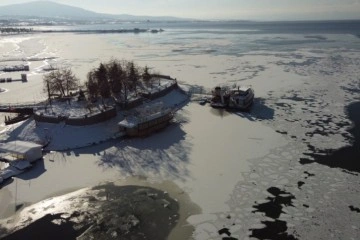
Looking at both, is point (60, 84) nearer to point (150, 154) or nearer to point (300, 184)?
point (150, 154)

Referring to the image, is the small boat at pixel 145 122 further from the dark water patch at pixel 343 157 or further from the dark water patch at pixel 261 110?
the dark water patch at pixel 343 157

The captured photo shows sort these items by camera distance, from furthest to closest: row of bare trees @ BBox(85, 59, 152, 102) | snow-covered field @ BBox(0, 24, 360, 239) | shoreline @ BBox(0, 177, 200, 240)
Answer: row of bare trees @ BBox(85, 59, 152, 102)
snow-covered field @ BBox(0, 24, 360, 239)
shoreline @ BBox(0, 177, 200, 240)

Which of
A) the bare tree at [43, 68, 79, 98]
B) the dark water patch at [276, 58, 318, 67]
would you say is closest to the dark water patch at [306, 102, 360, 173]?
the bare tree at [43, 68, 79, 98]

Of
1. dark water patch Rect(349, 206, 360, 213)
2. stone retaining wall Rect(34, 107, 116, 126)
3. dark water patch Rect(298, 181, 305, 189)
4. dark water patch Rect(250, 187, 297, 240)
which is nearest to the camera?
dark water patch Rect(250, 187, 297, 240)

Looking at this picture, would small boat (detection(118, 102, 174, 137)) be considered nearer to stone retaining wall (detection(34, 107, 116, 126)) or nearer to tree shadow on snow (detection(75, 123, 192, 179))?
tree shadow on snow (detection(75, 123, 192, 179))

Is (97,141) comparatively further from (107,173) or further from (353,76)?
(353,76)

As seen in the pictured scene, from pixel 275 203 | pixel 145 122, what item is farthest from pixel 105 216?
pixel 145 122

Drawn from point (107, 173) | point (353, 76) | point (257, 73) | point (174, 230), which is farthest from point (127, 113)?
point (353, 76)
